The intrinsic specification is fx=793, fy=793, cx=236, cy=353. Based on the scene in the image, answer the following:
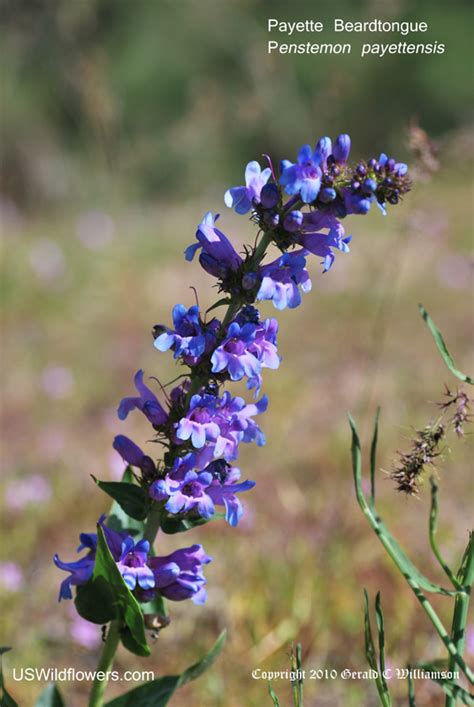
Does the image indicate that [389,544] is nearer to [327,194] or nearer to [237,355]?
[237,355]

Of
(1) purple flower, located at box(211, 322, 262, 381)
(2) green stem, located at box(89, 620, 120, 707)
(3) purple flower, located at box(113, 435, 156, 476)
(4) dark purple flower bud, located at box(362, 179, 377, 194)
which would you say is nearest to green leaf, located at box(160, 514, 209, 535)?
(3) purple flower, located at box(113, 435, 156, 476)

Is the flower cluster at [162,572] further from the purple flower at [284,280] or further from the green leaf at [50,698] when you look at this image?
the purple flower at [284,280]

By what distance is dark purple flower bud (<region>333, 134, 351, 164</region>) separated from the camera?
1.36 meters

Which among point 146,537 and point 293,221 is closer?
point 293,221

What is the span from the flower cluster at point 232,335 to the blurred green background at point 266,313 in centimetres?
57

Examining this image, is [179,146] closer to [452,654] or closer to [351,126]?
[351,126]

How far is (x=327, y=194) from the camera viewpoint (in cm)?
136

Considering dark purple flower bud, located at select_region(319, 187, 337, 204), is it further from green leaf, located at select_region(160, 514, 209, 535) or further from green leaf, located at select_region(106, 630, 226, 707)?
green leaf, located at select_region(106, 630, 226, 707)

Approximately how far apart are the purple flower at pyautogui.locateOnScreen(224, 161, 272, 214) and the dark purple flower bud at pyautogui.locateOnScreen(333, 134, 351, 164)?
13 centimetres

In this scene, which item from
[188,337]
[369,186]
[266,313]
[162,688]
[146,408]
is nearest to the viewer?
[369,186]

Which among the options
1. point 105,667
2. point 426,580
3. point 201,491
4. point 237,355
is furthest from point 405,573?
point 105,667

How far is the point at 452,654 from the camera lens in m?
1.45

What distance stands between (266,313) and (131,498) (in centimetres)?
384

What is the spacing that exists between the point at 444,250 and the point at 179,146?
540 centimetres
